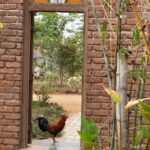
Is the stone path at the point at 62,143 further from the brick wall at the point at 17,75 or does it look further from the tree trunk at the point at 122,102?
the tree trunk at the point at 122,102

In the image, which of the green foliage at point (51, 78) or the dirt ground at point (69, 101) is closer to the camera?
the dirt ground at point (69, 101)

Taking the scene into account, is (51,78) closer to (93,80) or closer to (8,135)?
(8,135)

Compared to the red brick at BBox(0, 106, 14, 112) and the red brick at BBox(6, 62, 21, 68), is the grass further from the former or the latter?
the red brick at BBox(6, 62, 21, 68)

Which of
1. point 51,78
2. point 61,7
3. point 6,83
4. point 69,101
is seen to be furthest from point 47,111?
point 51,78

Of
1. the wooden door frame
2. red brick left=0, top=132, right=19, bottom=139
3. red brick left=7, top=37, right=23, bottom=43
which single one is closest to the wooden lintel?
the wooden door frame

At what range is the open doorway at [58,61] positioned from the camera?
13.7 m

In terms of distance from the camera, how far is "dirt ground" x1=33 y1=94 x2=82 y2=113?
1305cm

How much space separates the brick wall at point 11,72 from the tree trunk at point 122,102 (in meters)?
3.89

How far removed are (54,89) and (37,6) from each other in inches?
462

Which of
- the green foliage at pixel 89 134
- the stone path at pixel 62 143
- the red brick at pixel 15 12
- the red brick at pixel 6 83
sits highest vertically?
the red brick at pixel 15 12

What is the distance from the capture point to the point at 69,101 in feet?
49.1

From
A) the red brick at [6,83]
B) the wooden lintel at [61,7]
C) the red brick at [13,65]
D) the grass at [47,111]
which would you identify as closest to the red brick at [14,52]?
the red brick at [13,65]

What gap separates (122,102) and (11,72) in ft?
13.1

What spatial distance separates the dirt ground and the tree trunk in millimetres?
10334
